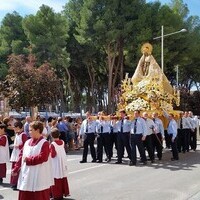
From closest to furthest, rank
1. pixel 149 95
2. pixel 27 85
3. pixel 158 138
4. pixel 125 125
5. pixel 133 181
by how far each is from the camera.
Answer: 1. pixel 133 181
2. pixel 125 125
3. pixel 158 138
4. pixel 149 95
5. pixel 27 85

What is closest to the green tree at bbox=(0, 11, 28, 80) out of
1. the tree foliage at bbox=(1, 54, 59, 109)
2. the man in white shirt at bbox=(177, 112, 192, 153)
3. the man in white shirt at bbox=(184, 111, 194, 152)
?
the tree foliage at bbox=(1, 54, 59, 109)

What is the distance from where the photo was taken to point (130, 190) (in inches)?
388

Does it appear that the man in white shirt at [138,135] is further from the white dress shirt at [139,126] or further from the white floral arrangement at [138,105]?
the white floral arrangement at [138,105]

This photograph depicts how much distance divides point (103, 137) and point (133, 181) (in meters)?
4.82

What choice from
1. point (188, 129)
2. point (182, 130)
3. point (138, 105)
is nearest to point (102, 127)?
point (138, 105)

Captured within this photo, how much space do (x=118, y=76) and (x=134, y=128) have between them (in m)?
31.8

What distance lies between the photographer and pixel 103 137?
15789 millimetres

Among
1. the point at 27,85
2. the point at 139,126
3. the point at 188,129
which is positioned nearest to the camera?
the point at 139,126

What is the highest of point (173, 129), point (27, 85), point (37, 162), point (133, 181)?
point (27, 85)

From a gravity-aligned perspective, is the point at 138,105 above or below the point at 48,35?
below

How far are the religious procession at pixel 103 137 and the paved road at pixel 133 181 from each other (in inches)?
25.0

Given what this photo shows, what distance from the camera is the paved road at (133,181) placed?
929cm

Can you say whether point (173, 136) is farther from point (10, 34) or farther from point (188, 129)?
point (10, 34)

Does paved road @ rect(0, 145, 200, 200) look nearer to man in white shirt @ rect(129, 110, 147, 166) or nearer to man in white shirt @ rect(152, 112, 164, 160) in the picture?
man in white shirt @ rect(129, 110, 147, 166)
